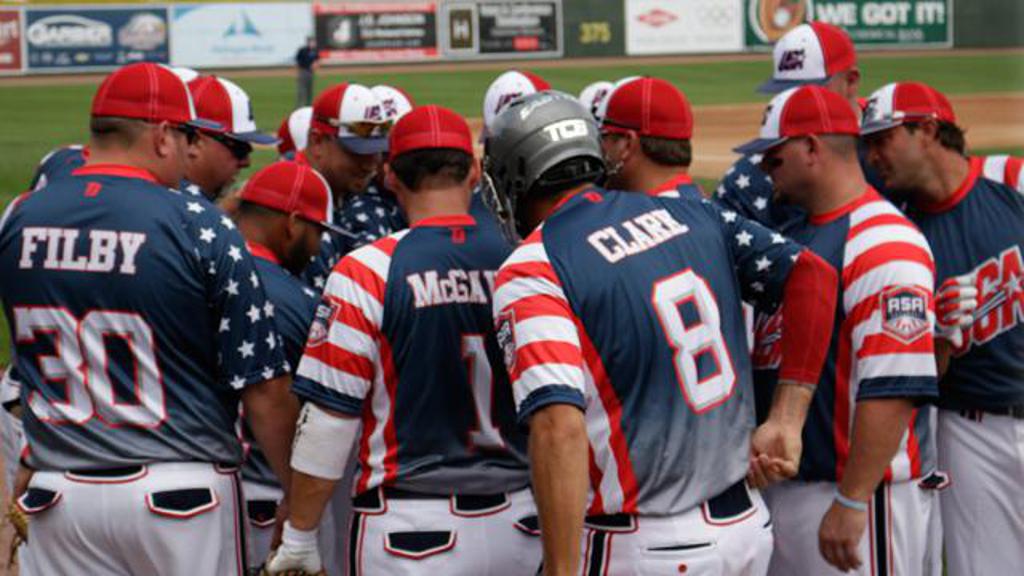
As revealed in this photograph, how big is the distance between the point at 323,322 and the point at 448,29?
3451 cm

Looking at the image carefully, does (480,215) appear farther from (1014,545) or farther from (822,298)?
(1014,545)

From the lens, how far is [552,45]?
38.5 m

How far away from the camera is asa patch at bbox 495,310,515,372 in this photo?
11.3 feet

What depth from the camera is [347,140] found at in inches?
252

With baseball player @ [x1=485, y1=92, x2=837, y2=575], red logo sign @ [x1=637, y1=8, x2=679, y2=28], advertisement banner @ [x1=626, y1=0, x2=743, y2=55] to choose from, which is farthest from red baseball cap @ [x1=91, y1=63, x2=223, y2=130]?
red logo sign @ [x1=637, y1=8, x2=679, y2=28]

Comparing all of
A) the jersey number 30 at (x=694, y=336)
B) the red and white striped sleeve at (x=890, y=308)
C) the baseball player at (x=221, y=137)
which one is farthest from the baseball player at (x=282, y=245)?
the red and white striped sleeve at (x=890, y=308)

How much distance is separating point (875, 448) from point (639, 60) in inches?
1368

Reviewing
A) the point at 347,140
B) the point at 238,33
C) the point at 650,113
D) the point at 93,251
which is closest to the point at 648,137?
the point at 650,113


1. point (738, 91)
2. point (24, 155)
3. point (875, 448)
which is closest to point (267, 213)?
point (875, 448)

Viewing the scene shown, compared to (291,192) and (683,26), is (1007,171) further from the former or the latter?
(683,26)

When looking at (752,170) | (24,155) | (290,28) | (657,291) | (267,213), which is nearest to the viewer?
(657,291)

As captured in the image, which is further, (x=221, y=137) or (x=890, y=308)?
(x=221, y=137)

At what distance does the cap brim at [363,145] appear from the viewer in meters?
6.41

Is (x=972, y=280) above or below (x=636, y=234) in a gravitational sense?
below
